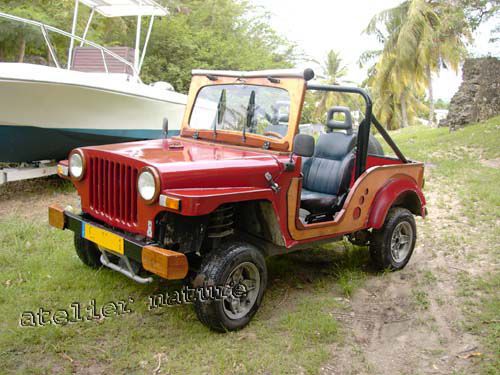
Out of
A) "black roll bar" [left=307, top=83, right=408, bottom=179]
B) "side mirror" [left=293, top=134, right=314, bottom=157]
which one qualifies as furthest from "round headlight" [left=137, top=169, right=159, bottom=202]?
"black roll bar" [left=307, top=83, right=408, bottom=179]

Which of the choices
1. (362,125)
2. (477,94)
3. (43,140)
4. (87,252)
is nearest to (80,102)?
(43,140)

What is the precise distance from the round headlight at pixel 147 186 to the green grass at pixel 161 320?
1033mm

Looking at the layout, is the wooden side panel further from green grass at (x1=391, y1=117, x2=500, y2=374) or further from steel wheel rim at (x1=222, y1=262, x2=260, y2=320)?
green grass at (x1=391, y1=117, x2=500, y2=374)

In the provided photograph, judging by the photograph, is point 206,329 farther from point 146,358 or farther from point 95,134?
point 95,134

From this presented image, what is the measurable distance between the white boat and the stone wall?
1031 cm

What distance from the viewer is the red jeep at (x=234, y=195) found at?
11.3 ft

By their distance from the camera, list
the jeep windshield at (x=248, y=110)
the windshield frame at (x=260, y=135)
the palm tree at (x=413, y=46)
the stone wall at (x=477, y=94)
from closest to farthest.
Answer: the windshield frame at (x=260, y=135), the jeep windshield at (x=248, y=110), the stone wall at (x=477, y=94), the palm tree at (x=413, y=46)

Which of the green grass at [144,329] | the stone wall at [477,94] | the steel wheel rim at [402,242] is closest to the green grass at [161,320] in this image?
the green grass at [144,329]

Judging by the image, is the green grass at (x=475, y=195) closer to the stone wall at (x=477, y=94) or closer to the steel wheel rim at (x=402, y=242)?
the steel wheel rim at (x=402, y=242)

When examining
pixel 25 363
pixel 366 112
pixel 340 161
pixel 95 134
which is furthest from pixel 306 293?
pixel 95 134

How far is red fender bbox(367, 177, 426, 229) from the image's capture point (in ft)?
15.4

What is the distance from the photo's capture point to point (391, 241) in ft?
16.1

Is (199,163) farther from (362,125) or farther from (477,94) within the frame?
(477,94)

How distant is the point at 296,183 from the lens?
401 centimetres
